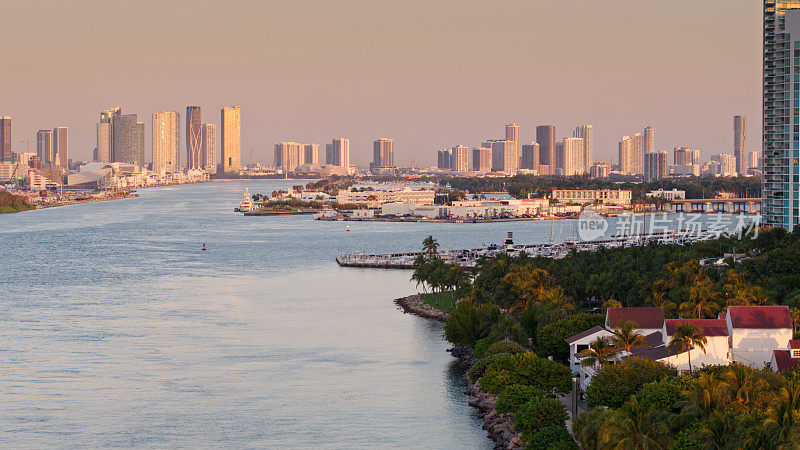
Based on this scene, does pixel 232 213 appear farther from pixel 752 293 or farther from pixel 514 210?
pixel 752 293

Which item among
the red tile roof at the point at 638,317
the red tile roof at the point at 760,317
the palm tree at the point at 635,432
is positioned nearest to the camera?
the palm tree at the point at 635,432

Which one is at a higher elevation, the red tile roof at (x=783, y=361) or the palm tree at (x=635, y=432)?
the red tile roof at (x=783, y=361)

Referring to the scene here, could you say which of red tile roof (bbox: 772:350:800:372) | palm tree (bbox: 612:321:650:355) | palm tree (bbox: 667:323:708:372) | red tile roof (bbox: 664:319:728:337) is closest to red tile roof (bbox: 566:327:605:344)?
palm tree (bbox: 612:321:650:355)

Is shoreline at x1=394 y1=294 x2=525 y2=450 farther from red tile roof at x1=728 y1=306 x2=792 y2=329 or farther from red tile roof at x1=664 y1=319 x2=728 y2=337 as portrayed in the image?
red tile roof at x1=728 y1=306 x2=792 y2=329

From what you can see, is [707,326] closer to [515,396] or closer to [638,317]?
[638,317]

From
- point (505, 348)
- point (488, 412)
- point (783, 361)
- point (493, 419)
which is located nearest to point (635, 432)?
point (783, 361)

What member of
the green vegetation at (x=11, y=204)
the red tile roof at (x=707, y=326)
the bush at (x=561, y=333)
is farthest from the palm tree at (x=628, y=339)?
the green vegetation at (x=11, y=204)

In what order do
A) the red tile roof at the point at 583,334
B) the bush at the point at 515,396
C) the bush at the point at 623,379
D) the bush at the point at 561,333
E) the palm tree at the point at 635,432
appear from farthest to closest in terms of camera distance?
the bush at the point at 561,333 → the red tile roof at the point at 583,334 → the bush at the point at 515,396 → the bush at the point at 623,379 → the palm tree at the point at 635,432

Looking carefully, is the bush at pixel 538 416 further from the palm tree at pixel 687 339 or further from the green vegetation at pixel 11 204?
the green vegetation at pixel 11 204
